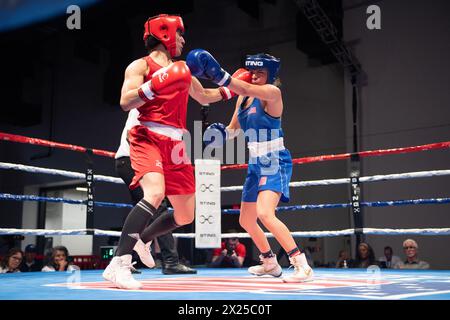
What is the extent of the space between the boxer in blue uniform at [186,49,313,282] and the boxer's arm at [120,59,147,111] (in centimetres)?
45

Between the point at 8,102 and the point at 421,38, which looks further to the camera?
the point at 8,102

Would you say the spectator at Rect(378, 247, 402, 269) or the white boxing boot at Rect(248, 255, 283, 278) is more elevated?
the white boxing boot at Rect(248, 255, 283, 278)

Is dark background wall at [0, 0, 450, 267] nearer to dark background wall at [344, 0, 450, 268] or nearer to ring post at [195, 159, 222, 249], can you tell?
dark background wall at [344, 0, 450, 268]

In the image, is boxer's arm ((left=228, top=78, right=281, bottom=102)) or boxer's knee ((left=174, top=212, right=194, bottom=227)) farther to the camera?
boxer's knee ((left=174, top=212, right=194, bottom=227))

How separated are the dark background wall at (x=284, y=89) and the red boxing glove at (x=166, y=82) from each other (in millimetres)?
6103

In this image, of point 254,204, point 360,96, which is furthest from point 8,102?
point 254,204

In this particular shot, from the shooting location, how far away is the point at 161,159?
94.0 inches

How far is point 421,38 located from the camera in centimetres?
771

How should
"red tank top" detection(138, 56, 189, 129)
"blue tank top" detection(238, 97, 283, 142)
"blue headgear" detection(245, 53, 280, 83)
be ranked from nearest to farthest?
"red tank top" detection(138, 56, 189, 129) → "blue headgear" detection(245, 53, 280, 83) → "blue tank top" detection(238, 97, 283, 142)

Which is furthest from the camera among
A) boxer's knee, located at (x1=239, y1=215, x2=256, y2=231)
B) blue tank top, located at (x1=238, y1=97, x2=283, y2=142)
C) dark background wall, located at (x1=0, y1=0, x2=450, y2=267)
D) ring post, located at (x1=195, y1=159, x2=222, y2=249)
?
dark background wall, located at (x1=0, y1=0, x2=450, y2=267)

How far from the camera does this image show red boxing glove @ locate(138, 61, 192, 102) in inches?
84.8

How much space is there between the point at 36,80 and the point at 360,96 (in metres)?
7.47

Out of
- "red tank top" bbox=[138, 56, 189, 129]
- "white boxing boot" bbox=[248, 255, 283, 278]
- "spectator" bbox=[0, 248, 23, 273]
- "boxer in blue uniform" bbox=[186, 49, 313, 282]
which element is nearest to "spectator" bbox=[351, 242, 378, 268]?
"white boxing boot" bbox=[248, 255, 283, 278]
